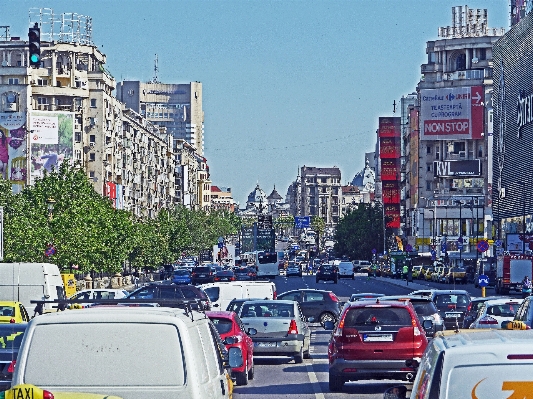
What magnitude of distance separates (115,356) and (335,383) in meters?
12.0

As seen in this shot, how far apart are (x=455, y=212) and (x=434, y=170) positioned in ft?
18.7

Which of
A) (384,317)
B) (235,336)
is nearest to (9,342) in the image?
(235,336)

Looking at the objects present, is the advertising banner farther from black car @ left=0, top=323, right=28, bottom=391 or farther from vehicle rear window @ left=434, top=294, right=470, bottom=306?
black car @ left=0, top=323, right=28, bottom=391

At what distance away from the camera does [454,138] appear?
144875mm

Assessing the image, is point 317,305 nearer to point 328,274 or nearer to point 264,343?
point 264,343

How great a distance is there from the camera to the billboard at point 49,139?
106 meters

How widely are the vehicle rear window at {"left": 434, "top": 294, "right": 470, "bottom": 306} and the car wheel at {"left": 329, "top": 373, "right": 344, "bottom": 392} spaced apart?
17054 mm

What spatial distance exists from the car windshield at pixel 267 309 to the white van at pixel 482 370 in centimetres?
1953

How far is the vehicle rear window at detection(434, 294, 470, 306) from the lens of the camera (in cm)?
3756

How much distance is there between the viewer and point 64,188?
254 feet

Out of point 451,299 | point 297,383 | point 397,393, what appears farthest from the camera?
point 451,299

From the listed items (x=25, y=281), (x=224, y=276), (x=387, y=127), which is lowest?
(x=224, y=276)

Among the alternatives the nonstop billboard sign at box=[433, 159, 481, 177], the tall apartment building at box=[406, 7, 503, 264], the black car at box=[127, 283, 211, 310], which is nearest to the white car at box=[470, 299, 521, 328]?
the black car at box=[127, 283, 211, 310]

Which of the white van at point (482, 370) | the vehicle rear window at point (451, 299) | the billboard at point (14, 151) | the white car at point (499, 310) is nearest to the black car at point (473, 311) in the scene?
the white car at point (499, 310)
